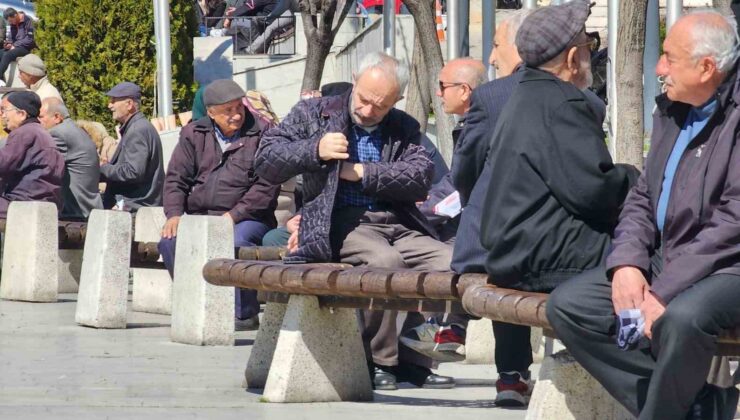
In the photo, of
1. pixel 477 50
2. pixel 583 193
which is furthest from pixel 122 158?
pixel 477 50

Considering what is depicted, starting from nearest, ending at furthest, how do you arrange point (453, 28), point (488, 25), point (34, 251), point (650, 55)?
point (34, 251) < point (650, 55) < point (453, 28) < point (488, 25)

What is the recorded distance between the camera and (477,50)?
27141mm

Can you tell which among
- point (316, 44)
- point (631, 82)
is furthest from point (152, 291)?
point (316, 44)

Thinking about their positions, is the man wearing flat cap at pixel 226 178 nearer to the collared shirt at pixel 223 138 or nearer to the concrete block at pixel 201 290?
the collared shirt at pixel 223 138

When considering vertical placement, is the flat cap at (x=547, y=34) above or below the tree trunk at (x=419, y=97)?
above

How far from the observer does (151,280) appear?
12.6 meters

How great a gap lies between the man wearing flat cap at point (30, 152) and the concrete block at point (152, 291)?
119cm

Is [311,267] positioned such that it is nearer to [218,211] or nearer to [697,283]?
[697,283]

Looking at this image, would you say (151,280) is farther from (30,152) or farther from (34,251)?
(30,152)

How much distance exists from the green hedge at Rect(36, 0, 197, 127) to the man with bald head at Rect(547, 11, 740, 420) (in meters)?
19.4

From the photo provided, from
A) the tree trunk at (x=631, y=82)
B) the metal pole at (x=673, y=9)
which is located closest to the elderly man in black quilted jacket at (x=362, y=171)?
the tree trunk at (x=631, y=82)

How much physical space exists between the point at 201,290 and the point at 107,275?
1.53 meters

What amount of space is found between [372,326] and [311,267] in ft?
2.91

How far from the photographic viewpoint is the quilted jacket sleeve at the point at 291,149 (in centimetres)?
751
